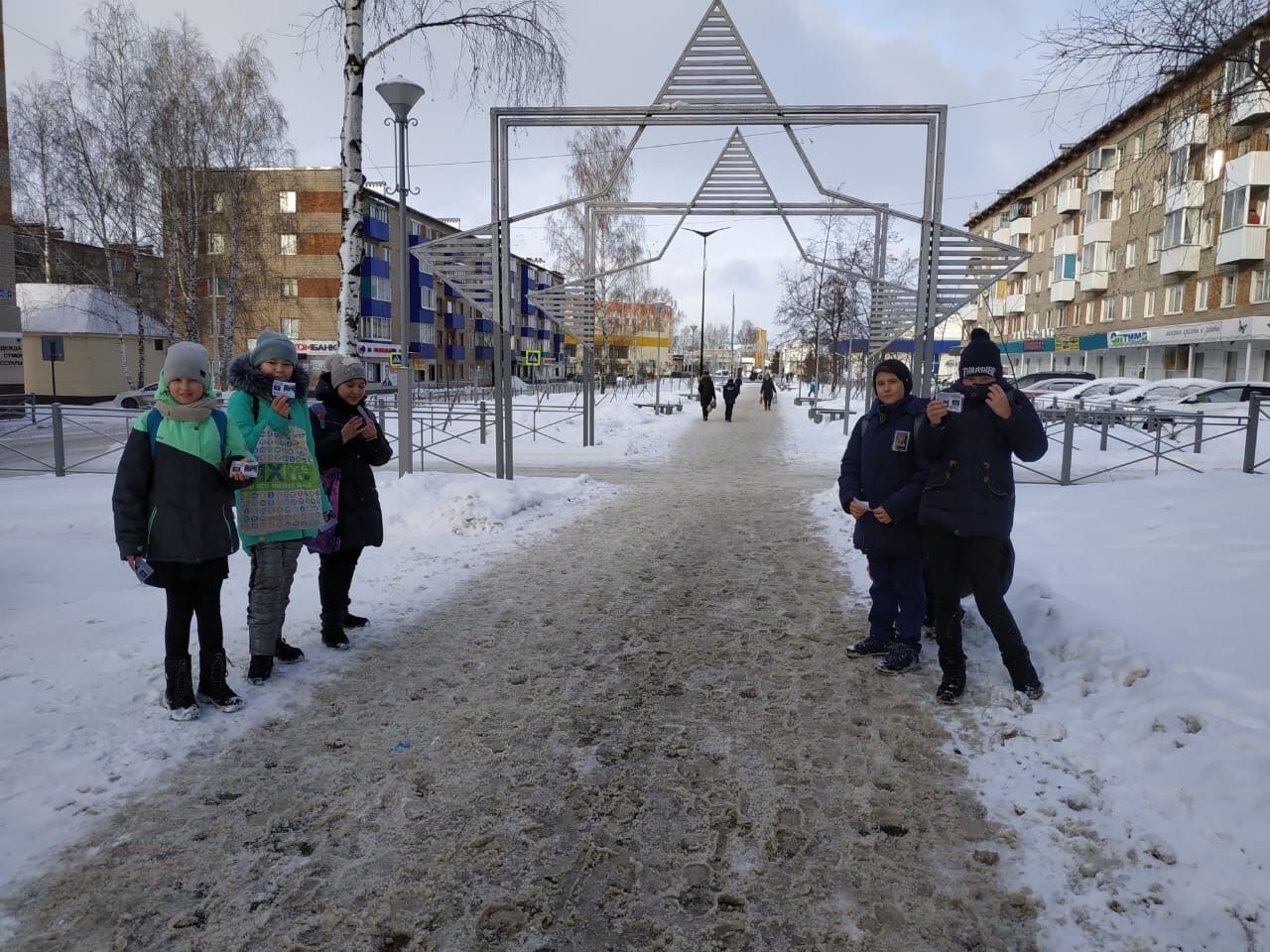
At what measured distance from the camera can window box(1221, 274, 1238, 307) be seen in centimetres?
3516

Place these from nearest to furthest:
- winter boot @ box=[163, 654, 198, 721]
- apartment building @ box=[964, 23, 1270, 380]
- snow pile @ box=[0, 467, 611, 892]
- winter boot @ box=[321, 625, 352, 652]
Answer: snow pile @ box=[0, 467, 611, 892] → winter boot @ box=[163, 654, 198, 721] → winter boot @ box=[321, 625, 352, 652] → apartment building @ box=[964, 23, 1270, 380]

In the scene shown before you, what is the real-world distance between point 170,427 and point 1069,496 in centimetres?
980

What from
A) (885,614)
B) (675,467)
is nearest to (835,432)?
(675,467)

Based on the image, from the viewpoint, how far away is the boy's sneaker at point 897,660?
15.4 ft

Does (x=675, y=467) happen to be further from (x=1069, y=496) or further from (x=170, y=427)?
(x=170, y=427)

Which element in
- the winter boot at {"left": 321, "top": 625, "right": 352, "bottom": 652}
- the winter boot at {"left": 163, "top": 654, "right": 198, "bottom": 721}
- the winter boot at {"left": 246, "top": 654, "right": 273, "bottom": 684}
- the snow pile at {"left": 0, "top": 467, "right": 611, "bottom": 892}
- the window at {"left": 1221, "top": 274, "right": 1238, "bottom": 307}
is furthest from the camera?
the window at {"left": 1221, "top": 274, "right": 1238, "bottom": 307}

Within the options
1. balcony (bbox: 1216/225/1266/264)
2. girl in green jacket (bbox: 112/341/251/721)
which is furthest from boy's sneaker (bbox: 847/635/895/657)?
balcony (bbox: 1216/225/1266/264)

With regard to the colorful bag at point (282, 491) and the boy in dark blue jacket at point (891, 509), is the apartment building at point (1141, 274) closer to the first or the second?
the boy in dark blue jacket at point (891, 509)

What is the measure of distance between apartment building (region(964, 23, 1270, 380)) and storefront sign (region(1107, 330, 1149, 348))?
2.7 inches

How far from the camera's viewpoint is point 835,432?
71.7 feet

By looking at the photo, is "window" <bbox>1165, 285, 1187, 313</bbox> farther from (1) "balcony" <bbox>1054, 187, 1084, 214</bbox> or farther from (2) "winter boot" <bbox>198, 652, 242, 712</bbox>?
(2) "winter boot" <bbox>198, 652, 242, 712</bbox>

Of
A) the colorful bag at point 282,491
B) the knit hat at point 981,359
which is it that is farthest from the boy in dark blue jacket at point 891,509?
the colorful bag at point 282,491

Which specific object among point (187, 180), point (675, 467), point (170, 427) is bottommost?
point (675, 467)

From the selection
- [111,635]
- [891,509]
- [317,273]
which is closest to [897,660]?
[891,509]
